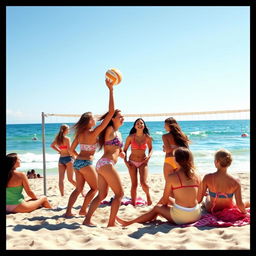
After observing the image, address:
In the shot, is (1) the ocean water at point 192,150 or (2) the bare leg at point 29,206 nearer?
(2) the bare leg at point 29,206

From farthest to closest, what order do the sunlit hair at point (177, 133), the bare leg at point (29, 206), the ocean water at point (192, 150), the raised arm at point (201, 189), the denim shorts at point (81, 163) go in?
the ocean water at point (192, 150), the sunlit hair at point (177, 133), the bare leg at point (29, 206), the denim shorts at point (81, 163), the raised arm at point (201, 189)

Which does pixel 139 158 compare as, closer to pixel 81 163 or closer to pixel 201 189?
pixel 81 163

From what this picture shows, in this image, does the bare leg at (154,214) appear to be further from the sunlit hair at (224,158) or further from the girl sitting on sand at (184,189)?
the sunlit hair at (224,158)

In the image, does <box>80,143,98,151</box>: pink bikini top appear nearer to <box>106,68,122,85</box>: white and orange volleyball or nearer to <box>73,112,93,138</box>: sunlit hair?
<box>73,112,93,138</box>: sunlit hair

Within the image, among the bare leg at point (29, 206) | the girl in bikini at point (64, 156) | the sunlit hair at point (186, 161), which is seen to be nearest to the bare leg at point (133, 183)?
the girl in bikini at point (64, 156)

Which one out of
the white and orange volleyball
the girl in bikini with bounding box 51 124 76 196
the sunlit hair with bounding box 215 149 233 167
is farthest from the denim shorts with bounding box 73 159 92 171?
the girl in bikini with bounding box 51 124 76 196

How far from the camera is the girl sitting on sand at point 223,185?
3451 mm

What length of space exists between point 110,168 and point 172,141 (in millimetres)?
1461

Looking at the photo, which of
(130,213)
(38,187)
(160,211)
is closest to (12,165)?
(130,213)

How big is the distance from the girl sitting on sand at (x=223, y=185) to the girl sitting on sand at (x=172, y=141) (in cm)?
100

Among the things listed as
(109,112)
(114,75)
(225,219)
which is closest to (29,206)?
(109,112)

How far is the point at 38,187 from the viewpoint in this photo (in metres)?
7.99

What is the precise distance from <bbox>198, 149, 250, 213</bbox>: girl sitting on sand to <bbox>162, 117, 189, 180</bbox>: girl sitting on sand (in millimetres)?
995

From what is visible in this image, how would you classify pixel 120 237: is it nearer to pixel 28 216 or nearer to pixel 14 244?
pixel 14 244
